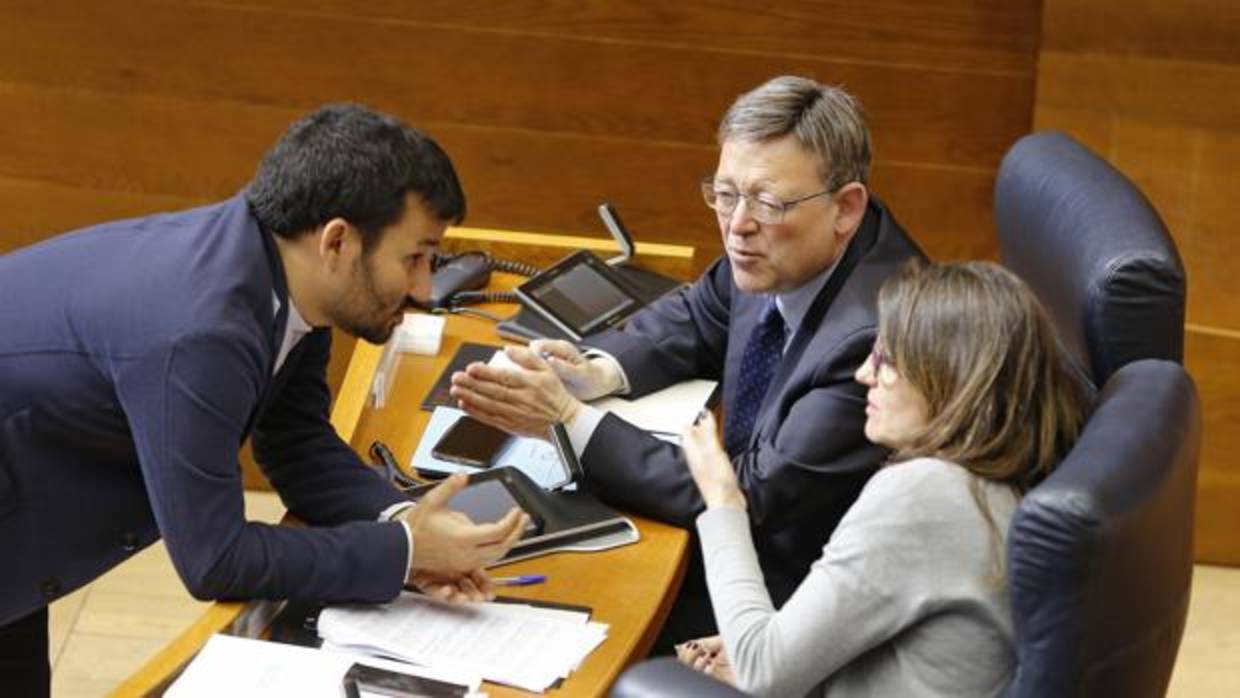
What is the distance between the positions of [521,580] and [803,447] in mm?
394

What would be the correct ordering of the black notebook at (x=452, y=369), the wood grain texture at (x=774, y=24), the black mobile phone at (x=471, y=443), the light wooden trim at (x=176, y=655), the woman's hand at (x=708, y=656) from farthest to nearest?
the wood grain texture at (x=774, y=24) < the black notebook at (x=452, y=369) < the black mobile phone at (x=471, y=443) < the woman's hand at (x=708, y=656) < the light wooden trim at (x=176, y=655)

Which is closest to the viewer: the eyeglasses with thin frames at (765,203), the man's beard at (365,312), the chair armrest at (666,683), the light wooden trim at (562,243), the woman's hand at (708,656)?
the chair armrest at (666,683)

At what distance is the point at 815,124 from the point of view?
8.22 ft

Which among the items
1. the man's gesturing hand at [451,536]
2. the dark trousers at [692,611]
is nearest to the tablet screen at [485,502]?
the man's gesturing hand at [451,536]

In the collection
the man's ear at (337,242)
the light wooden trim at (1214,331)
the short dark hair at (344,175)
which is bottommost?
the light wooden trim at (1214,331)

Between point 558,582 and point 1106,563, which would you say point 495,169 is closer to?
point 558,582

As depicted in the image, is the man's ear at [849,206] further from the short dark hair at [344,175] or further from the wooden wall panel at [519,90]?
the wooden wall panel at [519,90]

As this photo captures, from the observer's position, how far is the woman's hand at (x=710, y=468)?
7.54 ft

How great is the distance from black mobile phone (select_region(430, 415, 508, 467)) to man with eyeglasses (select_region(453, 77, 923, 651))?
64 mm

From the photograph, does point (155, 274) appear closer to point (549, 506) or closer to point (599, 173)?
point (549, 506)

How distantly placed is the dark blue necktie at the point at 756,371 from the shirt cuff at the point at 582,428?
0.74 ft

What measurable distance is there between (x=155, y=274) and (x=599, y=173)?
1.92m

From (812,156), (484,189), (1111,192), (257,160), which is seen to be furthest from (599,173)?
(1111,192)

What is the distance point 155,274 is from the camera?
2.12 metres
